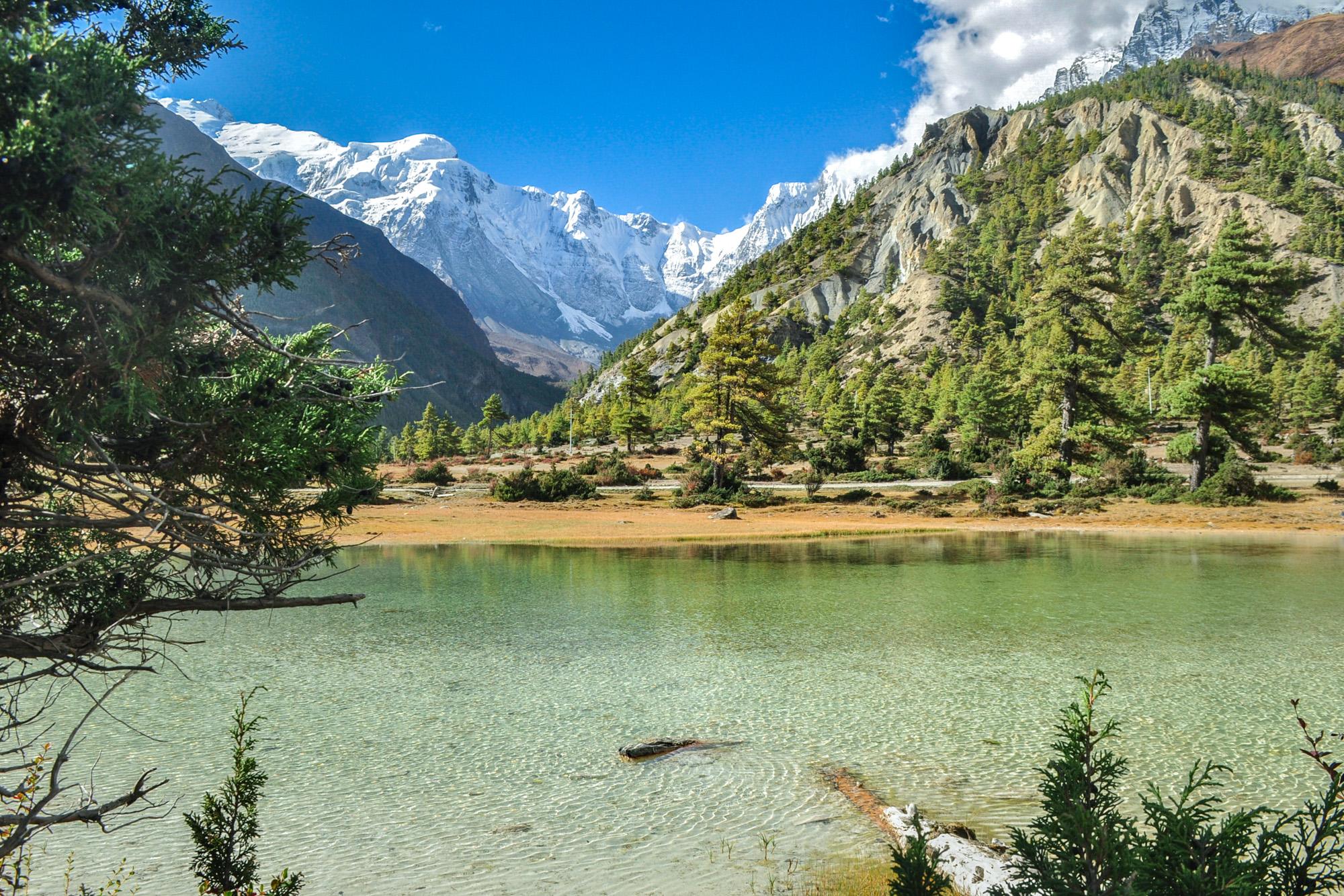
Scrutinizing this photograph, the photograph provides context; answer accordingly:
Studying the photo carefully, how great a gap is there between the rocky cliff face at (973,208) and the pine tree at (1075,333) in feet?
214

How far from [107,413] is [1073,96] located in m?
196

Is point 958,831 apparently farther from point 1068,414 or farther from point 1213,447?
point 1213,447

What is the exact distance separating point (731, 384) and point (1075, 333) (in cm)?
1886

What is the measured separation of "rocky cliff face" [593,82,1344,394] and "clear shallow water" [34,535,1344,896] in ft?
305

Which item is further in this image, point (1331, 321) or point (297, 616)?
point (1331, 321)

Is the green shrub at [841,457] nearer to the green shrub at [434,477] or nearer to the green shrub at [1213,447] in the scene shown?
the green shrub at [1213,447]

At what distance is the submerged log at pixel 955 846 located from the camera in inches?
194

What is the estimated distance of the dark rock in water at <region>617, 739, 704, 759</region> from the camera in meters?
7.99

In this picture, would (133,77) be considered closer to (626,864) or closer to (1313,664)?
(626,864)

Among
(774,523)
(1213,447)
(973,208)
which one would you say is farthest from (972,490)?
(973,208)

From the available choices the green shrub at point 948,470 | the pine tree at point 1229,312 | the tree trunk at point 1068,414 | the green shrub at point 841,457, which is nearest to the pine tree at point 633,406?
the green shrub at point 841,457

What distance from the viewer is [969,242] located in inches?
5143

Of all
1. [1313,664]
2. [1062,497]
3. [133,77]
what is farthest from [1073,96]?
[133,77]

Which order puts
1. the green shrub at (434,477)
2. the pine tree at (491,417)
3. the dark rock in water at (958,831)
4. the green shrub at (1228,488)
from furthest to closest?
the pine tree at (491,417)
the green shrub at (434,477)
the green shrub at (1228,488)
the dark rock in water at (958,831)
